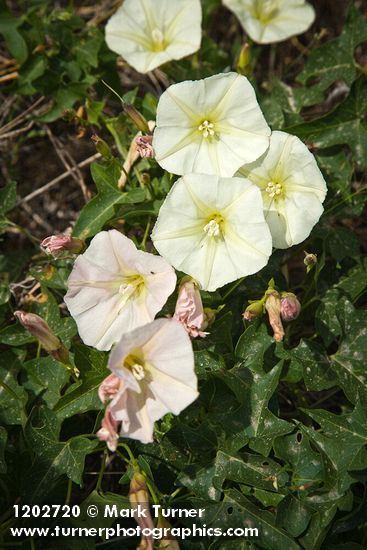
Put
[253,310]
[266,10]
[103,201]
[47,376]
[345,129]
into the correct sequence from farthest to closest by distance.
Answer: [266,10], [345,129], [103,201], [47,376], [253,310]

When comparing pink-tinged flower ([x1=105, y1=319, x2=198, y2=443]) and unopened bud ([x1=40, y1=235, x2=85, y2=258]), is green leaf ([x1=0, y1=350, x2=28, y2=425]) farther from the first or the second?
pink-tinged flower ([x1=105, y1=319, x2=198, y2=443])

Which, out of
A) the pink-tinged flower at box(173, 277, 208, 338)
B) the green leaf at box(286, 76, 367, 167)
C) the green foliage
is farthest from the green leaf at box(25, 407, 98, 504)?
the green leaf at box(286, 76, 367, 167)

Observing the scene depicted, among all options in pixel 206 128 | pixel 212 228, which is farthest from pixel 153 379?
pixel 206 128

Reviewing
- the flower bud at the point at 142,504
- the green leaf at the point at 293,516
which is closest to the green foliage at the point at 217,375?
the green leaf at the point at 293,516

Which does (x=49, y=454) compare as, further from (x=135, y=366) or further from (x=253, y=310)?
(x=253, y=310)

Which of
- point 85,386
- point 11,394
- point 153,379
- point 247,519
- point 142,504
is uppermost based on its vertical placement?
point 153,379

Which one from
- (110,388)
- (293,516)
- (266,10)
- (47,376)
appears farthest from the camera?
(266,10)

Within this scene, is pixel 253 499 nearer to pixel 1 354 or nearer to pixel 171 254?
pixel 171 254

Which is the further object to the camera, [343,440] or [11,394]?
[11,394]
